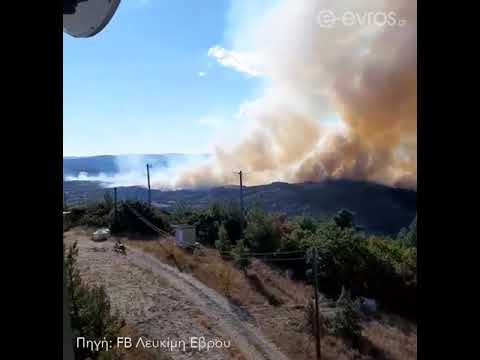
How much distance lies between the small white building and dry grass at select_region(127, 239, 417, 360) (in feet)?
0.18

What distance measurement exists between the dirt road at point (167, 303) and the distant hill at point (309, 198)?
1.37 ft

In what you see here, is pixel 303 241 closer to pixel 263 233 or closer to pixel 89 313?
pixel 263 233

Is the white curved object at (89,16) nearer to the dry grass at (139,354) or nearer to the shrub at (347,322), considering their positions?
the dry grass at (139,354)

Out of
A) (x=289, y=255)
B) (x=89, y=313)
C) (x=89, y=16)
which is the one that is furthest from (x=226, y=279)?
(x=89, y=16)

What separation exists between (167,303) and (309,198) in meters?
1.16

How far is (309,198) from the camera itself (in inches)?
106

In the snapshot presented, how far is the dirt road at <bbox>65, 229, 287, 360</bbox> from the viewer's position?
226 centimetres

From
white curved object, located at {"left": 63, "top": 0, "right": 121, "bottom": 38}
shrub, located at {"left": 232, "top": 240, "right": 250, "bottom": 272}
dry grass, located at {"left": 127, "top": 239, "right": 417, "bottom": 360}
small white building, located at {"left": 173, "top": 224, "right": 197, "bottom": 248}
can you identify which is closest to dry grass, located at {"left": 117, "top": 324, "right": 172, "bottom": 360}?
dry grass, located at {"left": 127, "top": 239, "right": 417, "bottom": 360}

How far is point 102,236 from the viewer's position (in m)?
2.84

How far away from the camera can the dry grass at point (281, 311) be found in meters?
2.39
